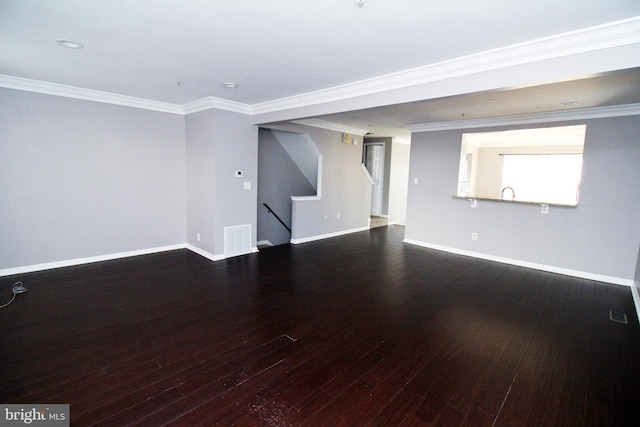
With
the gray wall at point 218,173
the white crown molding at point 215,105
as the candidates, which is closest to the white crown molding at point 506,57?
the white crown molding at point 215,105

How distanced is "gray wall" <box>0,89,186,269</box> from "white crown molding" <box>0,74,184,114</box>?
73mm

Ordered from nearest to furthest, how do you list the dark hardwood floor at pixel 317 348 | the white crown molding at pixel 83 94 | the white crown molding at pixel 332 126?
1. the dark hardwood floor at pixel 317 348
2. the white crown molding at pixel 83 94
3. the white crown molding at pixel 332 126

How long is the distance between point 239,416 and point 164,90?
4.09 meters

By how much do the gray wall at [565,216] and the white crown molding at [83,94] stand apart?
4856mm

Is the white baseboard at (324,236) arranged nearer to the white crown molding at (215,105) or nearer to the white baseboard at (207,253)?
the white baseboard at (207,253)

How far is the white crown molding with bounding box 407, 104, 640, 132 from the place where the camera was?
4234 millimetres

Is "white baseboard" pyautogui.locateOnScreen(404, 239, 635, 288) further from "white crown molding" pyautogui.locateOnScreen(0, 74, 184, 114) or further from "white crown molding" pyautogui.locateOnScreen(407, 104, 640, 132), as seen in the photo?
"white crown molding" pyautogui.locateOnScreen(0, 74, 184, 114)

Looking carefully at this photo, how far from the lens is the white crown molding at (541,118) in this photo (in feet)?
13.9

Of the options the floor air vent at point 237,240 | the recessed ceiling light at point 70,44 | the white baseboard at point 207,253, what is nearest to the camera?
the recessed ceiling light at point 70,44

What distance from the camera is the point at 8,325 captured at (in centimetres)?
284

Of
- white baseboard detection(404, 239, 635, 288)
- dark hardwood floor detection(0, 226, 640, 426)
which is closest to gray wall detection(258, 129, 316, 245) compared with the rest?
dark hardwood floor detection(0, 226, 640, 426)

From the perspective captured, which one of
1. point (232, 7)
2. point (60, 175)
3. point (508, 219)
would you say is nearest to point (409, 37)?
point (232, 7)

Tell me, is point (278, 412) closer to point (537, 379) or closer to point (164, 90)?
point (537, 379)

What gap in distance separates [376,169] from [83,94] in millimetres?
7053
